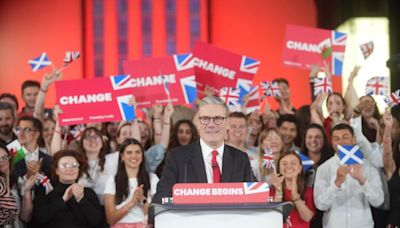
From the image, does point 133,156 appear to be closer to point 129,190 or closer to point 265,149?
point 129,190

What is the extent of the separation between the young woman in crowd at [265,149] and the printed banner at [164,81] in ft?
3.58

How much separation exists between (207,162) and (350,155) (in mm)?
1914

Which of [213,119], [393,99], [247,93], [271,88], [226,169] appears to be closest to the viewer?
[213,119]

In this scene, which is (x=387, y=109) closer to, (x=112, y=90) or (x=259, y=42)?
(x=112, y=90)

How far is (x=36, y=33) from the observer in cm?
1053

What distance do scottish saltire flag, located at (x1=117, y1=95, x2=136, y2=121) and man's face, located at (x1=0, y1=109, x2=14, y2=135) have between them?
0.85m

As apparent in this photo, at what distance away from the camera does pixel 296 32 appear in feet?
23.9

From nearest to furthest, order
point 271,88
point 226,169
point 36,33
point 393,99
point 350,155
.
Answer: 1. point 226,169
2. point 350,155
3. point 393,99
4. point 271,88
5. point 36,33

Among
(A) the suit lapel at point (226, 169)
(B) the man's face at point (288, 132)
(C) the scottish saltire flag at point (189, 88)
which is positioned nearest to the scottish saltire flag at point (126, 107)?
(C) the scottish saltire flag at point (189, 88)

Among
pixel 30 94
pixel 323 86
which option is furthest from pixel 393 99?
pixel 30 94

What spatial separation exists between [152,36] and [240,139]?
16.1 ft

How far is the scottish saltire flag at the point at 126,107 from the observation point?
6.36 meters

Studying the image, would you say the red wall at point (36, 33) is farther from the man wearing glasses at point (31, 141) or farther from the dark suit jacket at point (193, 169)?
the dark suit jacket at point (193, 169)

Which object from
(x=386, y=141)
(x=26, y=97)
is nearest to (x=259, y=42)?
(x=26, y=97)
